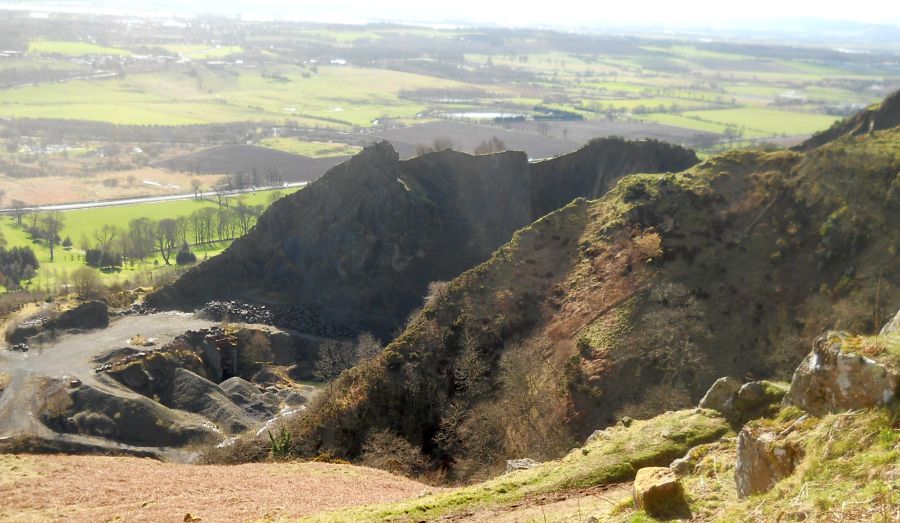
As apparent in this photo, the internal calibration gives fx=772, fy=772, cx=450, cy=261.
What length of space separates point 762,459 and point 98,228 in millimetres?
106869

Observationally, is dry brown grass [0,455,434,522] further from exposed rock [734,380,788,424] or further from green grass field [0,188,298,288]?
green grass field [0,188,298,288]

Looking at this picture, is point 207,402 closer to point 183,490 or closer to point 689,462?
point 183,490

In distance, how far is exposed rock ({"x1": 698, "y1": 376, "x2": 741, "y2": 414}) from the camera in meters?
27.1

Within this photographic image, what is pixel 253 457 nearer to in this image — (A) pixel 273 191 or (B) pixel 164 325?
(B) pixel 164 325

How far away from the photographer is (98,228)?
108 meters

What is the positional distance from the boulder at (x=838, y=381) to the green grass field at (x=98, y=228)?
3389 inches

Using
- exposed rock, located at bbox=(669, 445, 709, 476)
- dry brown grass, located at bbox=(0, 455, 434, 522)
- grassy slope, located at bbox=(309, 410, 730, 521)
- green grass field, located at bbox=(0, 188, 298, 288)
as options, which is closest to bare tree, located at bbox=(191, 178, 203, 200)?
green grass field, located at bbox=(0, 188, 298, 288)

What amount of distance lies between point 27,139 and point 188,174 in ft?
111

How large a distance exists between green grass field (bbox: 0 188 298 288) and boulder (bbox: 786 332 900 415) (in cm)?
8608

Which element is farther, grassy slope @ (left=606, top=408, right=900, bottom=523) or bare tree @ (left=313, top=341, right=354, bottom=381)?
bare tree @ (left=313, top=341, right=354, bottom=381)

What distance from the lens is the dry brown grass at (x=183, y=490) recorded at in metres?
28.7

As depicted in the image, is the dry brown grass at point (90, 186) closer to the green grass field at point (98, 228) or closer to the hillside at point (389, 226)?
the green grass field at point (98, 228)

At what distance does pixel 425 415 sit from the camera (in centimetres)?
4844

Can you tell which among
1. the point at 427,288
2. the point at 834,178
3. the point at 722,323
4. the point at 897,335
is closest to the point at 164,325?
the point at 427,288
